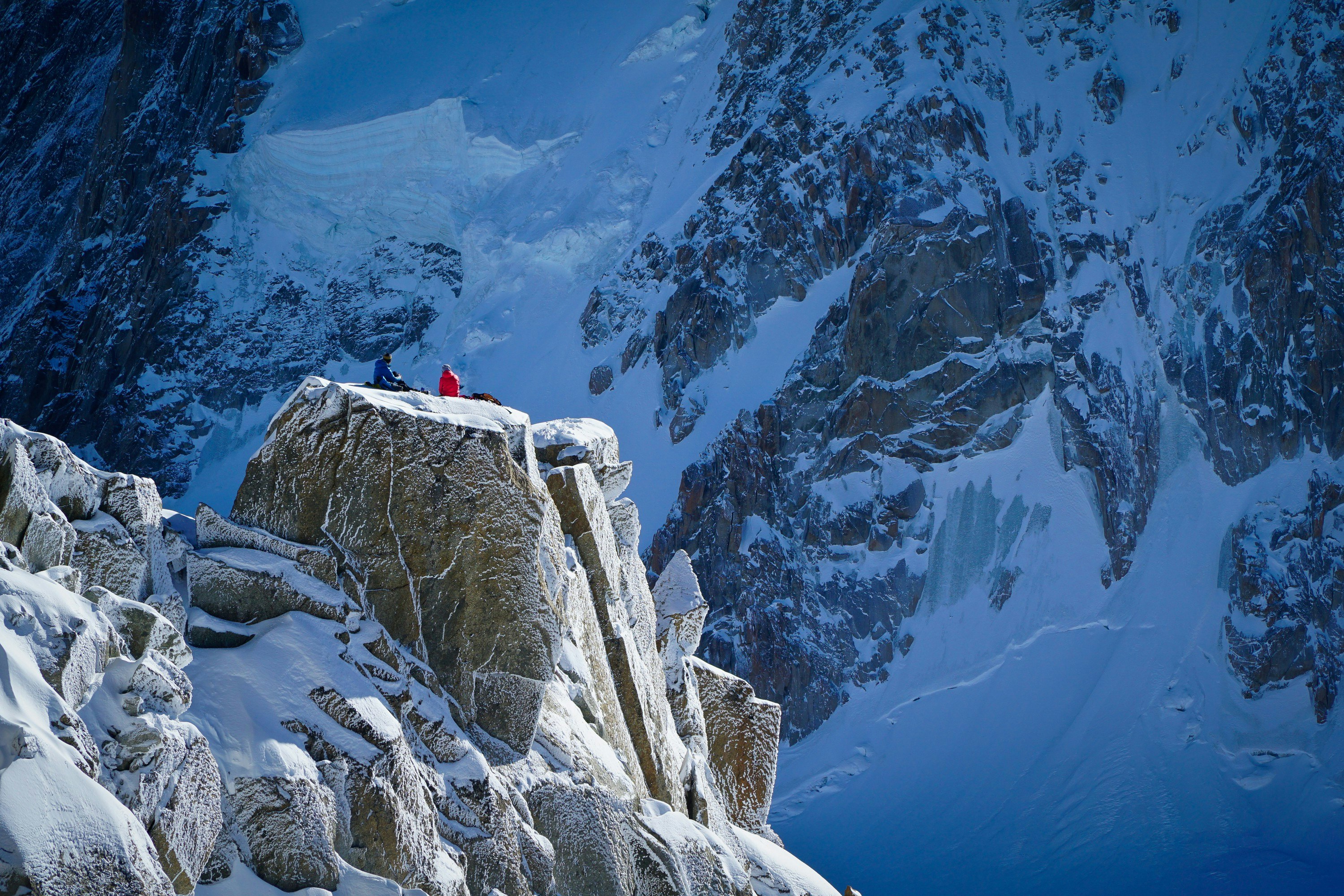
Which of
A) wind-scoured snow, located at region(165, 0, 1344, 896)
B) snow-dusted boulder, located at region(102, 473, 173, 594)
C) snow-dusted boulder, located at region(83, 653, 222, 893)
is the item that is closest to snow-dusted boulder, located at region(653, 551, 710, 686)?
snow-dusted boulder, located at region(102, 473, 173, 594)

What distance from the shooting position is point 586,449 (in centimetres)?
1702

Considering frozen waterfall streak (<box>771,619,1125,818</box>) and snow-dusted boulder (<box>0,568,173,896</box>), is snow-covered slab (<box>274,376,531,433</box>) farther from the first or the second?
frozen waterfall streak (<box>771,619,1125,818</box>)

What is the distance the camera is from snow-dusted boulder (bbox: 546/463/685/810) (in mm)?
15805

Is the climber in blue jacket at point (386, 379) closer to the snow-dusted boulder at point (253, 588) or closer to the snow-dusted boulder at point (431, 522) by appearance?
the snow-dusted boulder at point (431, 522)

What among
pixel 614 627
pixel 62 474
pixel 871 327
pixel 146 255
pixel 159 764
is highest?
pixel 146 255

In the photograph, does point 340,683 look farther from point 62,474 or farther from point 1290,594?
point 1290,594

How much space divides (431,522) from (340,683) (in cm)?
217

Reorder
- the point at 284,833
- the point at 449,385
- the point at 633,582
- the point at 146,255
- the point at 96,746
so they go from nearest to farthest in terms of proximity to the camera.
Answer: the point at 96,746 < the point at 284,833 < the point at 449,385 < the point at 633,582 < the point at 146,255

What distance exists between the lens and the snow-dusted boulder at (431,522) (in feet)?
39.7

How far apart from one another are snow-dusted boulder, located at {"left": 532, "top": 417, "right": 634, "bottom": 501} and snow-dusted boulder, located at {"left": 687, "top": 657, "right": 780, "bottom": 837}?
3937mm

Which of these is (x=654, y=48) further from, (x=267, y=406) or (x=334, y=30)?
(x=267, y=406)

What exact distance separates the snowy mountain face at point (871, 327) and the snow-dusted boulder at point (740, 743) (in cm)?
3726

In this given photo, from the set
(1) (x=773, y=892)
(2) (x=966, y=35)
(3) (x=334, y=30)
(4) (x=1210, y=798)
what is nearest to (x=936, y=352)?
(2) (x=966, y=35)

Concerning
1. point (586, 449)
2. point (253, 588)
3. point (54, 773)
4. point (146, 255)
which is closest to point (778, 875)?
point (586, 449)
